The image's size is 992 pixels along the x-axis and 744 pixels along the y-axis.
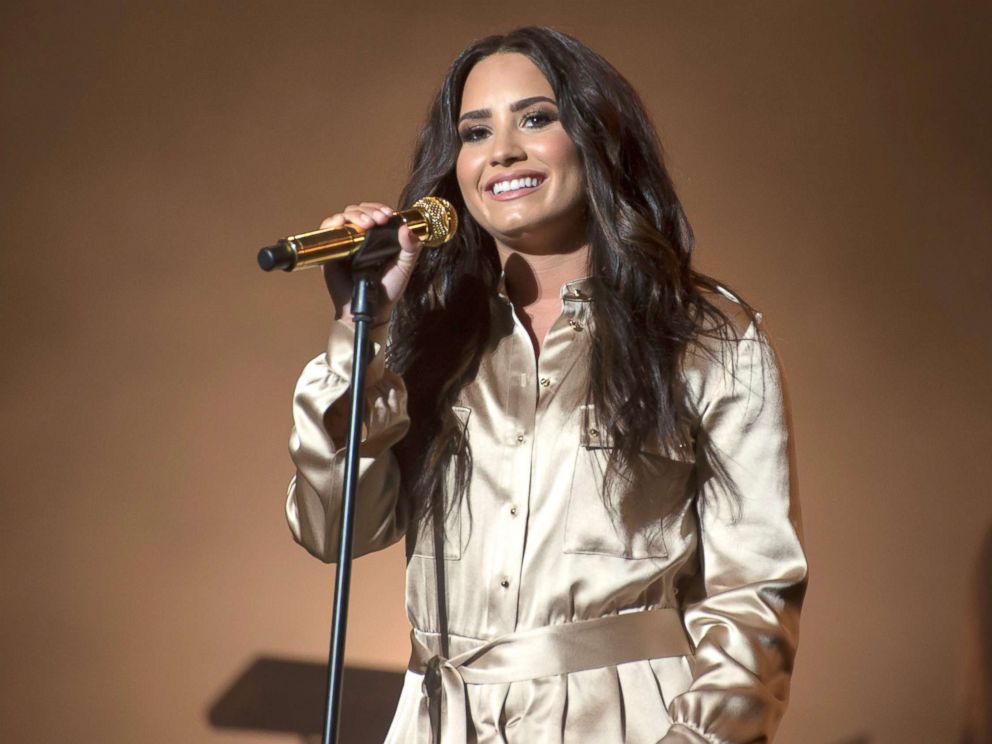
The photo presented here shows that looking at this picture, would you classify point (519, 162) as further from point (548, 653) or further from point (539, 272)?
point (548, 653)

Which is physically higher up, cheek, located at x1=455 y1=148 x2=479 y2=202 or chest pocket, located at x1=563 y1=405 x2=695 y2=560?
cheek, located at x1=455 y1=148 x2=479 y2=202

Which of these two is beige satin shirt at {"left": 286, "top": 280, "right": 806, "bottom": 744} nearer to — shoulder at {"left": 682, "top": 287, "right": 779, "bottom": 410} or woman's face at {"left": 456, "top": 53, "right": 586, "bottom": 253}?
shoulder at {"left": 682, "top": 287, "right": 779, "bottom": 410}

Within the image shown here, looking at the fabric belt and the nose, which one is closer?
the fabric belt

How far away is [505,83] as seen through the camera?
5.41 ft

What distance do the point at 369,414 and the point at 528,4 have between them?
1.40m

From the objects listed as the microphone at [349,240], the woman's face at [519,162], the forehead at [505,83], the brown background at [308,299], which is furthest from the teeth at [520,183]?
the brown background at [308,299]

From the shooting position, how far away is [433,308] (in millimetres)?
1736

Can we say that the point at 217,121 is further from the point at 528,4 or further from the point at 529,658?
the point at 529,658

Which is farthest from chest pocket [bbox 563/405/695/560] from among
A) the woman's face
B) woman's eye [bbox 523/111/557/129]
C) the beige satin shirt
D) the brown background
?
the brown background

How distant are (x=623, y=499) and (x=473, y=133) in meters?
0.51

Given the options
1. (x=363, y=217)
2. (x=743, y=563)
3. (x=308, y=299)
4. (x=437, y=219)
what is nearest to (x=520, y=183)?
(x=437, y=219)

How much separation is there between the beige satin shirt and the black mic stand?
18 cm

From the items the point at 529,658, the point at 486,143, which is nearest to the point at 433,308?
the point at 486,143

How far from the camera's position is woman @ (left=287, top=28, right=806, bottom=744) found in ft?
4.69
